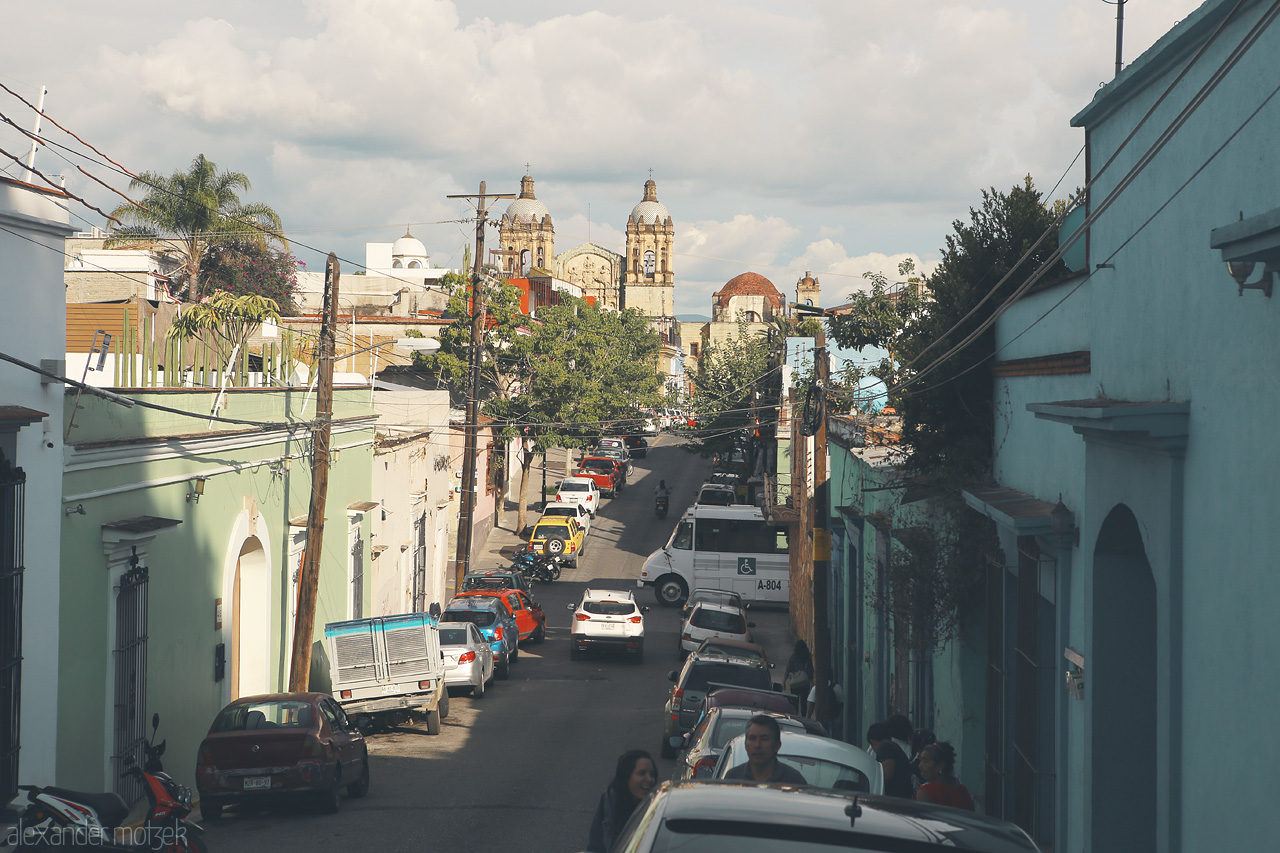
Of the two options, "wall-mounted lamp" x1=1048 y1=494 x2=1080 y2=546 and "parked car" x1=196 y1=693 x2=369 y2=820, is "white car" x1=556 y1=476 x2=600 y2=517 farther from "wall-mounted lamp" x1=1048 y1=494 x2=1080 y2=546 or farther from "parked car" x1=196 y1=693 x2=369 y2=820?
"wall-mounted lamp" x1=1048 y1=494 x2=1080 y2=546

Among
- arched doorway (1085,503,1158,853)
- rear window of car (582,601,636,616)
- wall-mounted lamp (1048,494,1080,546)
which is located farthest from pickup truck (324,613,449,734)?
arched doorway (1085,503,1158,853)

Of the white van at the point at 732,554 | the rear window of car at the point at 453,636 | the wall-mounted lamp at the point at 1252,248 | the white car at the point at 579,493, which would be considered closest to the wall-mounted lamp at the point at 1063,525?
the wall-mounted lamp at the point at 1252,248

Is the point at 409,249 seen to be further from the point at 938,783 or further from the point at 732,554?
the point at 938,783

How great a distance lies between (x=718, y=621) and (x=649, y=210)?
112m

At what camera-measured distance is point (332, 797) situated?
45.7 feet

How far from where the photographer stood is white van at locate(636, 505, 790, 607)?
39.0 m

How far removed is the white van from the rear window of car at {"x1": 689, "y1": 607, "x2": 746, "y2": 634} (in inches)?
381

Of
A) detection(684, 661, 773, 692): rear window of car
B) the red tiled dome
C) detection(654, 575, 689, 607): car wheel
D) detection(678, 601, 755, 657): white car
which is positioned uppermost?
the red tiled dome

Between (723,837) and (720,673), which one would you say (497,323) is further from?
(723,837)

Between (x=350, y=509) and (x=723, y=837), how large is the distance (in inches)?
889

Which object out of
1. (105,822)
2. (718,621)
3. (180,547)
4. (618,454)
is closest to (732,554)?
(718,621)

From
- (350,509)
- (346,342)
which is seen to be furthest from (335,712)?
(346,342)

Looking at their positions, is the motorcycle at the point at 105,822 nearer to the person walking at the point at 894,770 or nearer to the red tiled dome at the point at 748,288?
the person walking at the point at 894,770

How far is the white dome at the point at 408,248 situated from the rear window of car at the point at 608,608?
61411 mm
